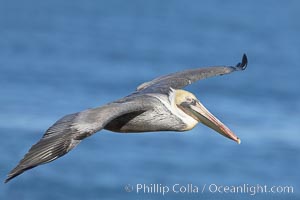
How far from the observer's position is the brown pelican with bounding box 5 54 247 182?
11344 millimetres

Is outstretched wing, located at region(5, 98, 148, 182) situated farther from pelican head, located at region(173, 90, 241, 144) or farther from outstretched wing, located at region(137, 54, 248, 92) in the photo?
outstretched wing, located at region(137, 54, 248, 92)

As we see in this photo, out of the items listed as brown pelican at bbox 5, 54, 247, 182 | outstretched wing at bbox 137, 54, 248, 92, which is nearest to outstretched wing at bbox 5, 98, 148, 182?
brown pelican at bbox 5, 54, 247, 182

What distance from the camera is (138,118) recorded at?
12578 mm

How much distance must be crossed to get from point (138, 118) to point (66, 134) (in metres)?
1.25

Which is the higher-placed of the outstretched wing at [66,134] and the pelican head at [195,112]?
the pelican head at [195,112]

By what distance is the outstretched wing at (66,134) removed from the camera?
11205 mm

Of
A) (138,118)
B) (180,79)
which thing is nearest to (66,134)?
(138,118)

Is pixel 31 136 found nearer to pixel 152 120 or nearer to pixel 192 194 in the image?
pixel 192 194

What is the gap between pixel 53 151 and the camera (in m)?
11.3

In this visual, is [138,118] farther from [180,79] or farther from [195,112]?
[180,79]

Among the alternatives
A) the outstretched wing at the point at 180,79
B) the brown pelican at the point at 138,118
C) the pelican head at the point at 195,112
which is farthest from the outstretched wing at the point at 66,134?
the outstretched wing at the point at 180,79

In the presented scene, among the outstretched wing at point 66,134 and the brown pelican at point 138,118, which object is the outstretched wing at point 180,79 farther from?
the outstretched wing at point 66,134

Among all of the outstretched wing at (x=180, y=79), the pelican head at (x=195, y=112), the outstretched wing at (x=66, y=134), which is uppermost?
the outstretched wing at (x=180, y=79)

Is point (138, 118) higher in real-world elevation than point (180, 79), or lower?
lower
